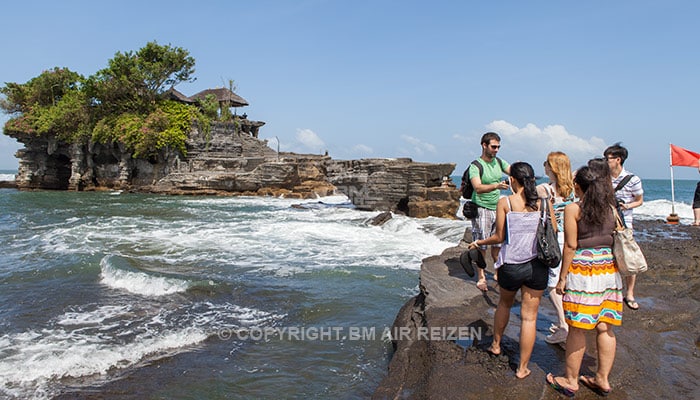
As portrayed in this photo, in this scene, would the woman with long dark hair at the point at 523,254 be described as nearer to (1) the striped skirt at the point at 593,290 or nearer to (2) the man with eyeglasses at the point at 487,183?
(1) the striped skirt at the point at 593,290

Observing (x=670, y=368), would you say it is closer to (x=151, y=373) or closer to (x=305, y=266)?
(x=151, y=373)

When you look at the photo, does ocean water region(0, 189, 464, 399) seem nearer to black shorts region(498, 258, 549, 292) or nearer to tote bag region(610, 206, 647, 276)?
black shorts region(498, 258, 549, 292)

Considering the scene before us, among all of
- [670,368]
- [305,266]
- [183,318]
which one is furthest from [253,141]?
[670,368]

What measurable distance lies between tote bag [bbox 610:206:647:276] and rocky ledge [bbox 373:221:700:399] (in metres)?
0.90

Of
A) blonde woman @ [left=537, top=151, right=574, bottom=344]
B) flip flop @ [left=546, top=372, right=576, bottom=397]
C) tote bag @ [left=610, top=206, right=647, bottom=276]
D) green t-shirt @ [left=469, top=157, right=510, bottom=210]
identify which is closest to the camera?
tote bag @ [left=610, top=206, right=647, bottom=276]

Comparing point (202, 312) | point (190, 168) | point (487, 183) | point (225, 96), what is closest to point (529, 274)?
point (487, 183)

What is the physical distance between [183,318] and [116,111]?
35.8 m

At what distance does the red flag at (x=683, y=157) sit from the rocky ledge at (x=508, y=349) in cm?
414

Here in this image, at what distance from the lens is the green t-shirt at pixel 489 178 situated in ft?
15.7

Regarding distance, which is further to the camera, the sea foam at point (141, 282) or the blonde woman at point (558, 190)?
the sea foam at point (141, 282)

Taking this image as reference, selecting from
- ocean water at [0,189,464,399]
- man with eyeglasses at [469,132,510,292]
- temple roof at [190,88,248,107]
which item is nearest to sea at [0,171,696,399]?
ocean water at [0,189,464,399]

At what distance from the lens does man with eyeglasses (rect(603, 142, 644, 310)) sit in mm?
4582

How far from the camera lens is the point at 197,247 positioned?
38.7 feet

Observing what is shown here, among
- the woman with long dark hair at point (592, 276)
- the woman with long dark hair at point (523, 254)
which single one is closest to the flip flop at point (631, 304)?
the woman with long dark hair at point (592, 276)
